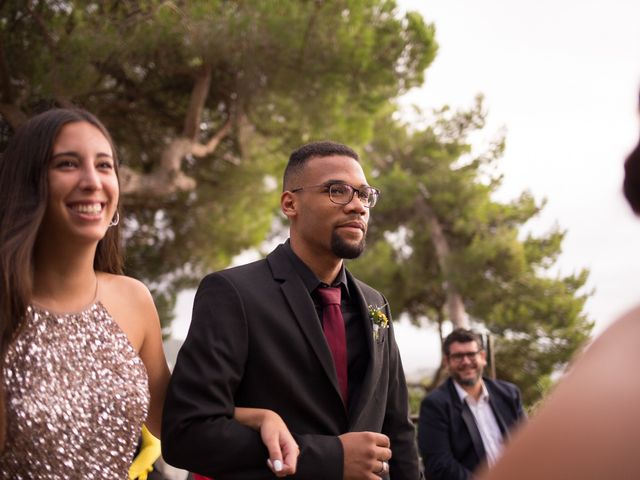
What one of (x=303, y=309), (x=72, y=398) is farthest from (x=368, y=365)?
(x=72, y=398)

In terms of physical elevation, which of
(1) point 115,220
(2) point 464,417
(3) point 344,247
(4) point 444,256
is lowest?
(2) point 464,417

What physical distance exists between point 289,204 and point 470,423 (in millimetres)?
3237

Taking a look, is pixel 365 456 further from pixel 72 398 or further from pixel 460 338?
pixel 460 338

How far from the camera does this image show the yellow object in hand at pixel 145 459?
294 centimetres

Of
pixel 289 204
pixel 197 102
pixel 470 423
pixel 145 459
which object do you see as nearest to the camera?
pixel 289 204

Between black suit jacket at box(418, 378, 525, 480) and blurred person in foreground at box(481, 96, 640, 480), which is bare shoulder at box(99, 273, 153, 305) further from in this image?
black suit jacket at box(418, 378, 525, 480)

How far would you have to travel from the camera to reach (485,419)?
18.0 ft

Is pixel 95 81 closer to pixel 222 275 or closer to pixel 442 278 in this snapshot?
pixel 222 275

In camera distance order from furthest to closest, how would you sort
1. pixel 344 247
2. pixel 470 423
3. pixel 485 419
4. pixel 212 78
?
pixel 212 78, pixel 485 419, pixel 470 423, pixel 344 247

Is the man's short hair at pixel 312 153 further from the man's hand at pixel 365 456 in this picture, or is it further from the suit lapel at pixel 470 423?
the suit lapel at pixel 470 423

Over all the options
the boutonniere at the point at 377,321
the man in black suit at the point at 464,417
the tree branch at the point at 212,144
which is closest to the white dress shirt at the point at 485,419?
the man in black suit at the point at 464,417

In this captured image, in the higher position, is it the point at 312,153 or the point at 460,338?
the point at 312,153

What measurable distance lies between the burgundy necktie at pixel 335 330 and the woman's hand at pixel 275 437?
1.03 feet

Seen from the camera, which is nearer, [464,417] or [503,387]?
[464,417]
